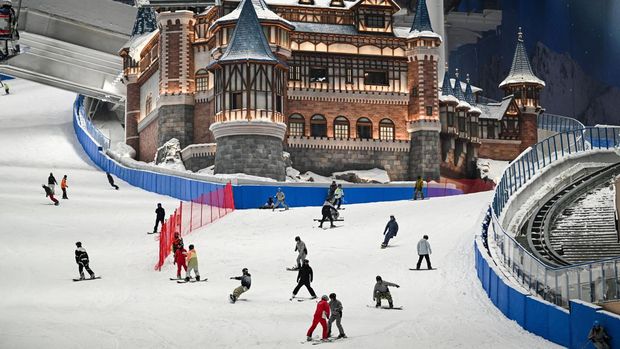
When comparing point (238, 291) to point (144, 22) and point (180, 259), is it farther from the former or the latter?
point (144, 22)

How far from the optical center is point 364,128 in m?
69.1

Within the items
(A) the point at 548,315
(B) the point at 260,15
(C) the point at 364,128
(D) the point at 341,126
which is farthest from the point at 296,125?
(A) the point at 548,315

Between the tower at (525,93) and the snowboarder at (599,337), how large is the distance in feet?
210

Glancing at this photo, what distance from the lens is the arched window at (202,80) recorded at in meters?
67.9

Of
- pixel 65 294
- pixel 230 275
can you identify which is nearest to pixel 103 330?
pixel 65 294

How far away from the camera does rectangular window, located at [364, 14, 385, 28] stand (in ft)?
235

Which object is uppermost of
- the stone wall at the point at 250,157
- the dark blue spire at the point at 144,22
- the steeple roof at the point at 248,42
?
the dark blue spire at the point at 144,22

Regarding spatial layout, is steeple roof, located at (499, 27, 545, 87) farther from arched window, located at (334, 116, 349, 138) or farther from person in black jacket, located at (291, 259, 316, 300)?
person in black jacket, located at (291, 259, 316, 300)

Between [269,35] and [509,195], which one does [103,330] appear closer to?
[509,195]

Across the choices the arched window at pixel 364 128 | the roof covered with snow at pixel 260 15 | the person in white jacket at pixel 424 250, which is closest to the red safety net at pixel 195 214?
the person in white jacket at pixel 424 250

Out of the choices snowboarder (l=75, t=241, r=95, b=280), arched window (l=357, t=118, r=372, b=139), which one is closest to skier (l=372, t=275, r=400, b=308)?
snowboarder (l=75, t=241, r=95, b=280)

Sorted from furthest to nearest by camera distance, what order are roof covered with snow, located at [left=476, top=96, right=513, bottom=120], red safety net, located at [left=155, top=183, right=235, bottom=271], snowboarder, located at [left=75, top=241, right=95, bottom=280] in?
1. roof covered with snow, located at [left=476, top=96, right=513, bottom=120]
2. red safety net, located at [left=155, top=183, right=235, bottom=271]
3. snowboarder, located at [left=75, top=241, right=95, bottom=280]

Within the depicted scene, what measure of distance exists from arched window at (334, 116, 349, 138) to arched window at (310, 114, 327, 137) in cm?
77

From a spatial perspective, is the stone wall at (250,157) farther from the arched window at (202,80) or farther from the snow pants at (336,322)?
the snow pants at (336,322)
